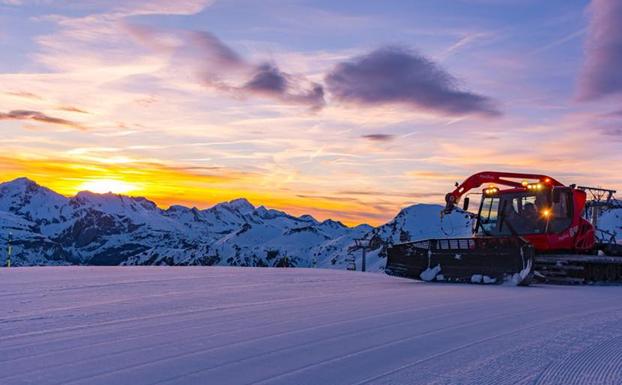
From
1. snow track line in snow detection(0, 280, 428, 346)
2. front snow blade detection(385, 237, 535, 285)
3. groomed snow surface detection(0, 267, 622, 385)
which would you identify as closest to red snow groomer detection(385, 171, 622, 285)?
front snow blade detection(385, 237, 535, 285)

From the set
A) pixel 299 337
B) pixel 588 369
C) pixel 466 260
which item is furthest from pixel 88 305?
pixel 466 260

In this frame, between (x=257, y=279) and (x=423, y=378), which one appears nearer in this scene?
(x=423, y=378)

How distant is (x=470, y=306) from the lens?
10.2 m

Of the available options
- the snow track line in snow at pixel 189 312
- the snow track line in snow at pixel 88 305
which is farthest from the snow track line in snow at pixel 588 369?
the snow track line in snow at pixel 88 305

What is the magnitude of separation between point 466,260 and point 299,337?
385 inches

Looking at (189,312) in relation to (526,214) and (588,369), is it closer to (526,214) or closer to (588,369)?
(588,369)

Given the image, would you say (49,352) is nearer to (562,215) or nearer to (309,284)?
(309,284)

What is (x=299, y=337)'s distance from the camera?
23.0 feet

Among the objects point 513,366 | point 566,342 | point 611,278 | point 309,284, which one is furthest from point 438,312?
point 611,278

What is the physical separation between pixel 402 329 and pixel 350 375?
2.44m

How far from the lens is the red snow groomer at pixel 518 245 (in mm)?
15602

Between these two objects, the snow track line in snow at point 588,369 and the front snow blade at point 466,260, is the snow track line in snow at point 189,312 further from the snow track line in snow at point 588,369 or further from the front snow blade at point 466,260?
the front snow blade at point 466,260

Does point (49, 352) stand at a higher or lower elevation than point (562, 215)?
lower

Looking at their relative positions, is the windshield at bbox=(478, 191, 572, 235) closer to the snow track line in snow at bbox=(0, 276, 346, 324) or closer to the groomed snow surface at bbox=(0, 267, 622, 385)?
the groomed snow surface at bbox=(0, 267, 622, 385)
